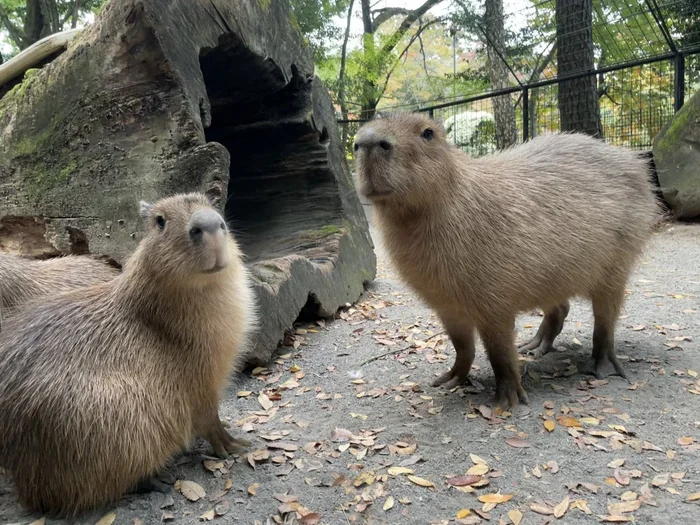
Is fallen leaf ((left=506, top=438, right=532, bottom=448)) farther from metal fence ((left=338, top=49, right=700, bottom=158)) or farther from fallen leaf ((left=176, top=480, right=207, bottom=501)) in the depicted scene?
metal fence ((left=338, top=49, right=700, bottom=158))

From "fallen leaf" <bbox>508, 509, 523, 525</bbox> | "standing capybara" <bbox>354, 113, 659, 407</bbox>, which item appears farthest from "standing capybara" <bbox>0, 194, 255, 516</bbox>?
"fallen leaf" <bbox>508, 509, 523, 525</bbox>

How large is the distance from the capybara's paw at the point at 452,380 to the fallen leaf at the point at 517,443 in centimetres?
63

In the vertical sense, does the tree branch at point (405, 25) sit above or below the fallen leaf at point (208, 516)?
above

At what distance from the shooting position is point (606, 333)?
121 inches

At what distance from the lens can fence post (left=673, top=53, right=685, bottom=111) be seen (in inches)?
302

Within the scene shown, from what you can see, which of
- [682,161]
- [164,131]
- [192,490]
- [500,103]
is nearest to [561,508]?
[192,490]

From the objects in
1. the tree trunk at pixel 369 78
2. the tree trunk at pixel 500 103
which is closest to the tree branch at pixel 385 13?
the tree trunk at pixel 369 78

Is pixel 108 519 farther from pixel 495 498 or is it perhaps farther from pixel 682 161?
pixel 682 161

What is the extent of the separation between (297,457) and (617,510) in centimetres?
126

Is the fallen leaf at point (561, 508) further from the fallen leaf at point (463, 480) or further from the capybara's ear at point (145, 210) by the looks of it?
the capybara's ear at point (145, 210)

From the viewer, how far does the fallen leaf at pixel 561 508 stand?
192cm

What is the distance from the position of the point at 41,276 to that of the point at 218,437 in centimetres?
135

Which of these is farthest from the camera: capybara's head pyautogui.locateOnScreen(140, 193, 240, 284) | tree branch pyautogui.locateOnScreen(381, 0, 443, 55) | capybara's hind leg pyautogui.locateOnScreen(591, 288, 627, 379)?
tree branch pyautogui.locateOnScreen(381, 0, 443, 55)

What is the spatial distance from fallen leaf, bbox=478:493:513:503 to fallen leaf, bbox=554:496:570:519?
0.54 feet
